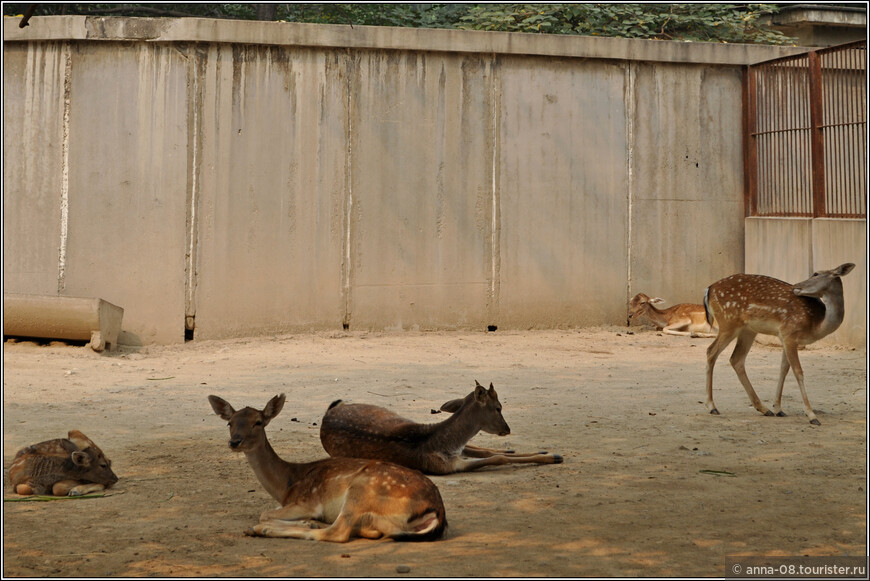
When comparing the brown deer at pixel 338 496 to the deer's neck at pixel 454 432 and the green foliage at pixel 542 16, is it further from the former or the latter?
the green foliage at pixel 542 16

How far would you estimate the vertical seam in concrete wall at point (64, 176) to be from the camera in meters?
12.2

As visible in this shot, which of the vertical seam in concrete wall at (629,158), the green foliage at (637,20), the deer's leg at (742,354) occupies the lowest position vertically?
the deer's leg at (742,354)

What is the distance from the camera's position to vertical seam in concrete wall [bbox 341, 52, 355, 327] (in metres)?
12.7

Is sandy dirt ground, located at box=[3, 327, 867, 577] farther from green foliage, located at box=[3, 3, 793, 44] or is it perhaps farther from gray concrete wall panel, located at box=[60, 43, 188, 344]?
green foliage, located at box=[3, 3, 793, 44]

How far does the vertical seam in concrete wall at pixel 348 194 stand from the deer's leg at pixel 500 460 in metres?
6.41

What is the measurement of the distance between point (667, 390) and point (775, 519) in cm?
399

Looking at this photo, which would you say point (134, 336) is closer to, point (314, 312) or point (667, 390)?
point (314, 312)

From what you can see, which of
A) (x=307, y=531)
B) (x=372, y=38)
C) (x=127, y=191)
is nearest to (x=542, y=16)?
(x=372, y=38)

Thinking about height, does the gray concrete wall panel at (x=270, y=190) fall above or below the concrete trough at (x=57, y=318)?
above

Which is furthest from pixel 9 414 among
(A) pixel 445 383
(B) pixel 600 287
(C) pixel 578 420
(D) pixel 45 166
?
(B) pixel 600 287

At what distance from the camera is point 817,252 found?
1225cm

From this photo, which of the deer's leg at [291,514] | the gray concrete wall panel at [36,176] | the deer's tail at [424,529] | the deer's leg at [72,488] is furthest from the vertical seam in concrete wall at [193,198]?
the deer's tail at [424,529]

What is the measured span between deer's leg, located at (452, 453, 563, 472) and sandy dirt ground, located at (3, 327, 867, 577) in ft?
0.15

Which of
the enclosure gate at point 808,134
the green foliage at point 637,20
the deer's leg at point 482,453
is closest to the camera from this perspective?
the deer's leg at point 482,453
